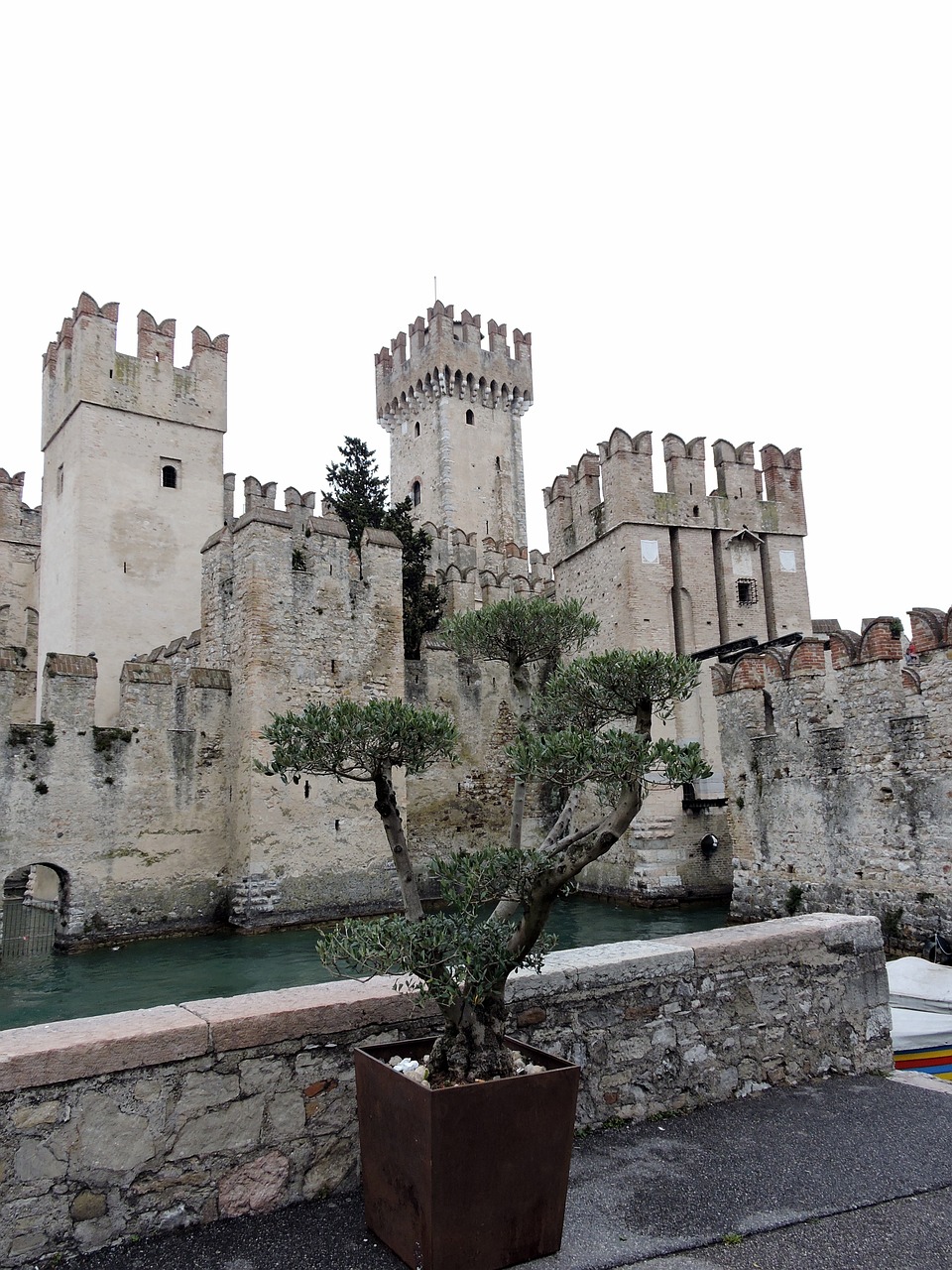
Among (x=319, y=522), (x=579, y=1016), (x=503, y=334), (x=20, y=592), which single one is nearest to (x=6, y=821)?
(x=319, y=522)

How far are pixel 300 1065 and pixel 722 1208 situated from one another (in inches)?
72.3

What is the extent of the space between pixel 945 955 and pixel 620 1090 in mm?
8443

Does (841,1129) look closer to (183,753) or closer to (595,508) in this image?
(183,753)

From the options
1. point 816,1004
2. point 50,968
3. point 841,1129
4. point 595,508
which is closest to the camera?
point 841,1129

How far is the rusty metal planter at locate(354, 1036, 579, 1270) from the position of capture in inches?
123

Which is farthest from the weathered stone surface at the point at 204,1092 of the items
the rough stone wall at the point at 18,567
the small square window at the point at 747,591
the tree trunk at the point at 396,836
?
the rough stone wall at the point at 18,567

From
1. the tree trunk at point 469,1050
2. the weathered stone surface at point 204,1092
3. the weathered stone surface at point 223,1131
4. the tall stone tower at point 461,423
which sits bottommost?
the weathered stone surface at point 223,1131

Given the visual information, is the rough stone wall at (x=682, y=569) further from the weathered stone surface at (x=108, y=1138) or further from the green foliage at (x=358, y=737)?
the weathered stone surface at (x=108, y=1138)

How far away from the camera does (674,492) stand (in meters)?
21.0

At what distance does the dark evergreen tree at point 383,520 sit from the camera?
24703 mm

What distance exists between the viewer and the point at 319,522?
712 inches

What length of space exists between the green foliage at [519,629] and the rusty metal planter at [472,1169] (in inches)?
174

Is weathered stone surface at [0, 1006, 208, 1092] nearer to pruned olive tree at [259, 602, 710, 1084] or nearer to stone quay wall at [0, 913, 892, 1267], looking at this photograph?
stone quay wall at [0, 913, 892, 1267]

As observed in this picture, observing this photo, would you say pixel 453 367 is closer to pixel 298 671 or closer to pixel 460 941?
pixel 298 671
